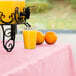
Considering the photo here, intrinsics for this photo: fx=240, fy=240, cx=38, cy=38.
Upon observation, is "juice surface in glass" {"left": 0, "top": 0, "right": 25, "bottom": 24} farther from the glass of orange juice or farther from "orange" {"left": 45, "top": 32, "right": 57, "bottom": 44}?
"orange" {"left": 45, "top": 32, "right": 57, "bottom": 44}

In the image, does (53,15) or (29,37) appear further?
(53,15)

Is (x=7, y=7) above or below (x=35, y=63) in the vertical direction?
above

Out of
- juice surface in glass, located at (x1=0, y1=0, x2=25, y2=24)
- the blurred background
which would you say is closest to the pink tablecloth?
juice surface in glass, located at (x1=0, y1=0, x2=25, y2=24)

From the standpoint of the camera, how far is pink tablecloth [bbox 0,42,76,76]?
3.11 ft

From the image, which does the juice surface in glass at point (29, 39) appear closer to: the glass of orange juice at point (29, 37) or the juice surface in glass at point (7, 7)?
the glass of orange juice at point (29, 37)

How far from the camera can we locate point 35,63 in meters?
Result: 1.09

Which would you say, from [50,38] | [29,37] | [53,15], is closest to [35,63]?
[29,37]

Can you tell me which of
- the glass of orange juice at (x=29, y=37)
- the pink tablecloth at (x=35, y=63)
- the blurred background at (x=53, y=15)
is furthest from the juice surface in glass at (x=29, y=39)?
the blurred background at (x=53, y=15)

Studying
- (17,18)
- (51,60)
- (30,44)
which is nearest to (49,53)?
(51,60)

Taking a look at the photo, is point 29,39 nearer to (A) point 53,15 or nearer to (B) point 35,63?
(B) point 35,63

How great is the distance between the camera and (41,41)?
1.68 m

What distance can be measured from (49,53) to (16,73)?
461 mm

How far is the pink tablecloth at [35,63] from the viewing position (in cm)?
95

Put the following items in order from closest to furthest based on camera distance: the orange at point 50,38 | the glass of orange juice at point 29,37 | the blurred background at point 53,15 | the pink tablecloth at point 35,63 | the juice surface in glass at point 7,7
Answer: the pink tablecloth at point 35,63 < the juice surface in glass at point 7,7 < the glass of orange juice at point 29,37 < the orange at point 50,38 < the blurred background at point 53,15
